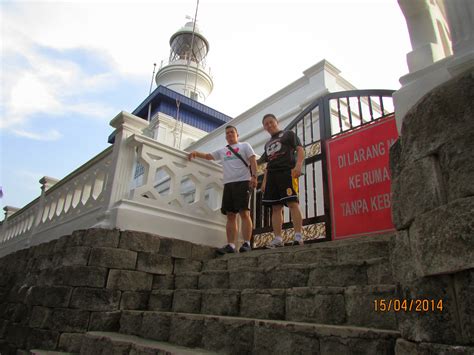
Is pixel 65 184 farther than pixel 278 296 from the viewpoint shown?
Yes

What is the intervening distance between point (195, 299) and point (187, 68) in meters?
26.3

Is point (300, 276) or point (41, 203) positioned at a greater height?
point (41, 203)

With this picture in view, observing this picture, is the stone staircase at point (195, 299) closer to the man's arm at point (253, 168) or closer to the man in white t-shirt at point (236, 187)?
the man in white t-shirt at point (236, 187)

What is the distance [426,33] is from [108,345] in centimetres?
324

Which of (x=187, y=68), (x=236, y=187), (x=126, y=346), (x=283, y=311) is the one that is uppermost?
(x=187, y=68)

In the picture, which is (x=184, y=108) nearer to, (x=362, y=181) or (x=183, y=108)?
(x=183, y=108)

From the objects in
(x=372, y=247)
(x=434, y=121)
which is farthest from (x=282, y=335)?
(x=434, y=121)

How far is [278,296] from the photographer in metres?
2.29

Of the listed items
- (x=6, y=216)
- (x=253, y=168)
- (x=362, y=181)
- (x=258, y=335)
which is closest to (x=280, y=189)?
(x=253, y=168)

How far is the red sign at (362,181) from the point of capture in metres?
4.23

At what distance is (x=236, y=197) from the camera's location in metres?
4.36

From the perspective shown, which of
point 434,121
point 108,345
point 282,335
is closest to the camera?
point 434,121

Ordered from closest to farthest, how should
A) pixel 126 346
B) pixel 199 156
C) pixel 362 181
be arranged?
pixel 126 346 < pixel 362 181 < pixel 199 156

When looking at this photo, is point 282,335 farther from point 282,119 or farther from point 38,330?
point 282,119
